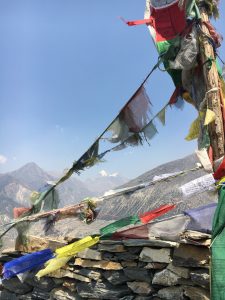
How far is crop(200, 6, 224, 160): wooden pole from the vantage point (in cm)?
521

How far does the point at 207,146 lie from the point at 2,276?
5094 millimetres

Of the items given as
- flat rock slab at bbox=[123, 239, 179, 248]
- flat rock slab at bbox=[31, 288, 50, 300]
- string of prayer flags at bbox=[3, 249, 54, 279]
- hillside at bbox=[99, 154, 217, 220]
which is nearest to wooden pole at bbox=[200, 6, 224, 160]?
flat rock slab at bbox=[123, 239, 179, 248]

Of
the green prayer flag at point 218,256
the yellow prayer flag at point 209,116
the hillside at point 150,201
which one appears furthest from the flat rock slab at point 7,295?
the yellow prayer flag at point 209,116

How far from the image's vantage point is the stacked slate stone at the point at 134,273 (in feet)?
17.9

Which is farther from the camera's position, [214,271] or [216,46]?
[216,46]

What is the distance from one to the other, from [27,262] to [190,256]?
10.7ft

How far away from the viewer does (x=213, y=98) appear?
17.2ft

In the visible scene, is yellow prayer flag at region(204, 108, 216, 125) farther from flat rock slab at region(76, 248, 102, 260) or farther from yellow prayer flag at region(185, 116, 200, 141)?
flat rock slab at region(76, 248, 102, 260)

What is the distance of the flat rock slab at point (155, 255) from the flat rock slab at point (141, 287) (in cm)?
41

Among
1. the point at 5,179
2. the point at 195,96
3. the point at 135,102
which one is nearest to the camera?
the point at 195,96

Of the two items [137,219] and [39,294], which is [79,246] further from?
[39,294]

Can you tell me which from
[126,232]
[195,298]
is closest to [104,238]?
[126,232]

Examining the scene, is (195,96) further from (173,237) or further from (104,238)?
(104,238)

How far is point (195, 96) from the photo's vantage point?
579cm
